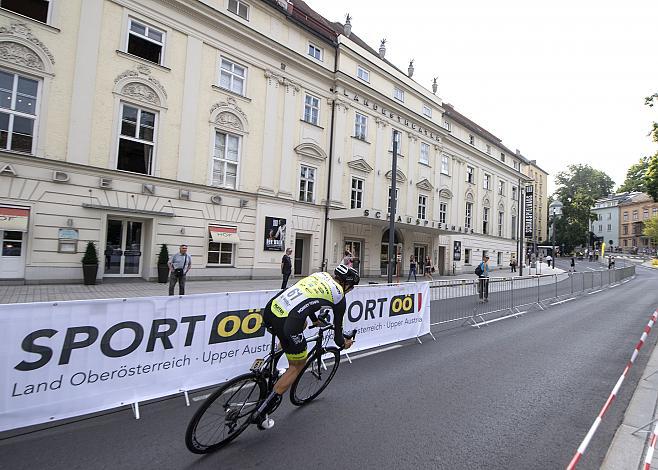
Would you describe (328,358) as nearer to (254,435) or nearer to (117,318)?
(254,435)

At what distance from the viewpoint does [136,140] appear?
15266 millimetres

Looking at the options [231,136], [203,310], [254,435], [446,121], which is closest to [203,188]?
[231,136]

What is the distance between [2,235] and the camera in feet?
40.3

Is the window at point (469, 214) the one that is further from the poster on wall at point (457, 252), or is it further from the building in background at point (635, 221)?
the building in background at point (635, 221)

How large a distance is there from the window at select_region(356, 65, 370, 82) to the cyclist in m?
23.6

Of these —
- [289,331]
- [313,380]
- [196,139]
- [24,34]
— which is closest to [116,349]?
[289,331]

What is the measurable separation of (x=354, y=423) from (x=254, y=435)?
106 cm

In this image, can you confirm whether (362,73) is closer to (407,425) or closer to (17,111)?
(17,111)

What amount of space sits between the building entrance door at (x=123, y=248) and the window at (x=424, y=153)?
2179cm

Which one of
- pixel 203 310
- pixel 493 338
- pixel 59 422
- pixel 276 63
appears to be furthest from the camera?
pixel 276 63

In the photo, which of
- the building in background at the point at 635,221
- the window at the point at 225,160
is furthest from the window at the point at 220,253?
the building in background at the point at 635,221

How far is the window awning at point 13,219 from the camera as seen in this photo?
12.1 metres

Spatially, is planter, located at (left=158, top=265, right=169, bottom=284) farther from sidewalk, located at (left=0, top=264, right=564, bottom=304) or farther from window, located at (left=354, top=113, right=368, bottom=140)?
window, located at (left=354, top=113, right=368, bottom=140)

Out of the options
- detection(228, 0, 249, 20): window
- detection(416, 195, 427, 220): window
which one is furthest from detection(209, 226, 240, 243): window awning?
detection(416, 195, 427, 220): window
